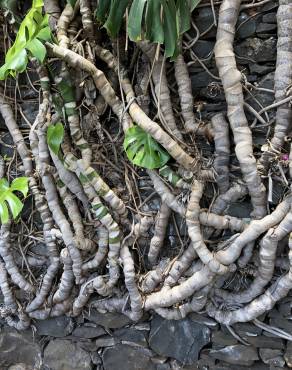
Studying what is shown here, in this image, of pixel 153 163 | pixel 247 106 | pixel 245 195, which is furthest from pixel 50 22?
pixel 245 195

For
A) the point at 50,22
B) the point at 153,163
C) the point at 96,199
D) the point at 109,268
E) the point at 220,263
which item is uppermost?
the point at 50,22

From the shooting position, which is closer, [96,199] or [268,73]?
[268,73]

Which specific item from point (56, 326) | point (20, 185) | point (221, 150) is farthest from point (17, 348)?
point (221, 150)

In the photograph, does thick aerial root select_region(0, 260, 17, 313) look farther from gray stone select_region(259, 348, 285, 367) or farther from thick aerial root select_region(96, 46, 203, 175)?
gray stone select_region(259, 348, 285, 367)

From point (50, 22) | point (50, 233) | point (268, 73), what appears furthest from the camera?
point (50, 233)

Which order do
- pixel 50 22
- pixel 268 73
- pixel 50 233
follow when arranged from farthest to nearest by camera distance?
pixel 50 233 → pixel 50 22 → pixel 268 73

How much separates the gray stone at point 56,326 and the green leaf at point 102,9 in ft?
4.08

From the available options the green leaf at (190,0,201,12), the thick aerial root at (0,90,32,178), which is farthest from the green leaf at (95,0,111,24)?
the thick aerial root at (0,90,32,178)

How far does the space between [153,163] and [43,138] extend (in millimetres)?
463

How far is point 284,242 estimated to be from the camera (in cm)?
134

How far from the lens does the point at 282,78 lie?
1.26 m

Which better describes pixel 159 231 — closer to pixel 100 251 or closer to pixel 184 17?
pixel 100 251

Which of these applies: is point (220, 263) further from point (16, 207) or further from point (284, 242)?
point (16, 207)

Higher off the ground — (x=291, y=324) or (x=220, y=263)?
(x=220, y=263)
